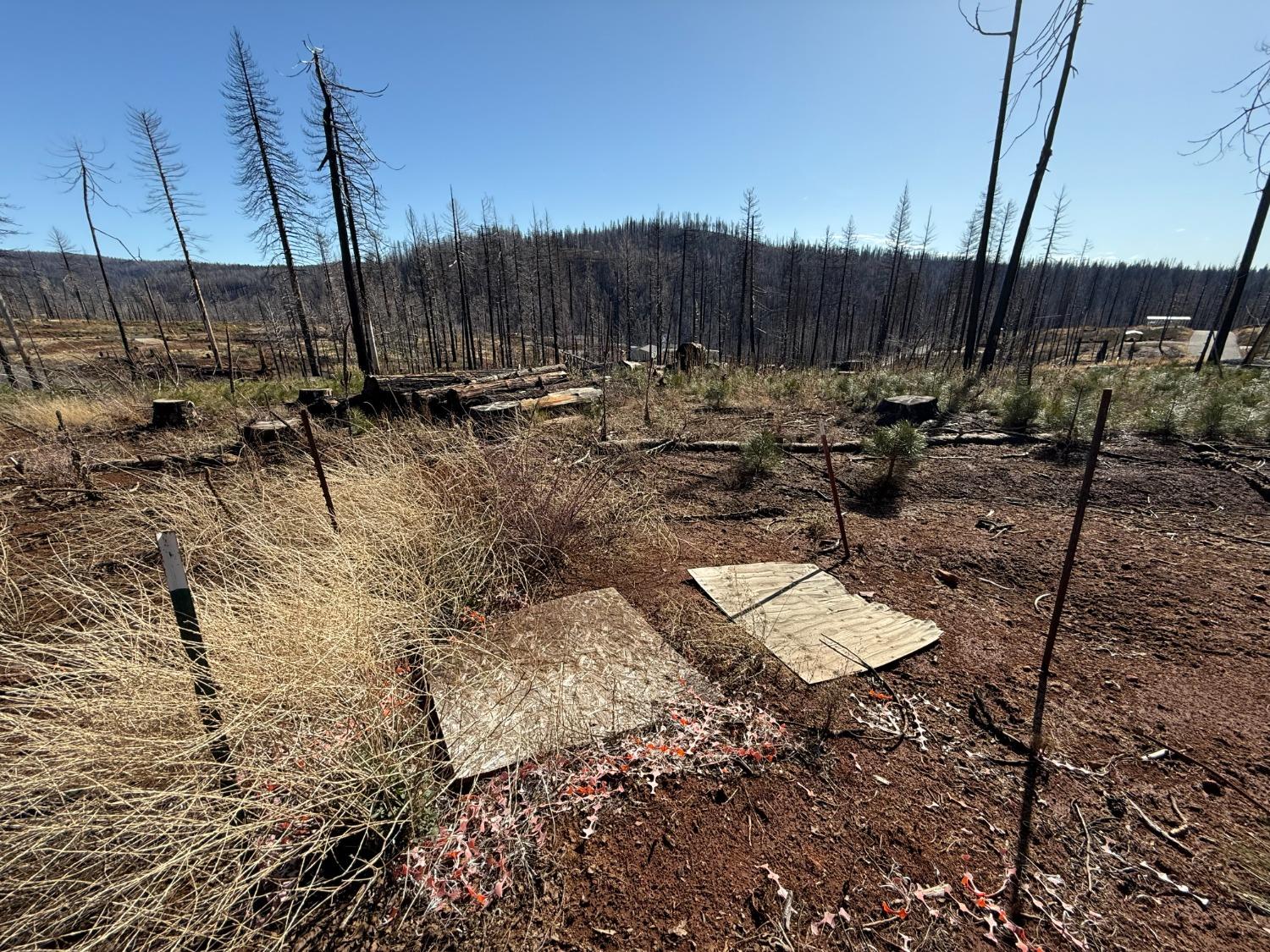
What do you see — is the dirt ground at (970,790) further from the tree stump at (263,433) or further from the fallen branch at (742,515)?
the tree stump at (263,433)

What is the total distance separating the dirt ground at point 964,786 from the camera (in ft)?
4.71

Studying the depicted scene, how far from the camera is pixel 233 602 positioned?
2.49 metres

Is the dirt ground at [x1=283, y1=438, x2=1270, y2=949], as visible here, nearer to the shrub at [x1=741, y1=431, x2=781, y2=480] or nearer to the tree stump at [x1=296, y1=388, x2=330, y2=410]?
the shrub at [x1=741, y1=431, x2=781, y2=480]

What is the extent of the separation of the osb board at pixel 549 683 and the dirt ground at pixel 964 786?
0.85 ft

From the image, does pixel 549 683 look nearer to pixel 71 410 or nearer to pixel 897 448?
pixel 897 448

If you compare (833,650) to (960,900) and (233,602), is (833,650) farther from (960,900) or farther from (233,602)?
(233,602)

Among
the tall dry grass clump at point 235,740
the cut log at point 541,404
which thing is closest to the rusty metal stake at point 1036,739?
the tall dry grass clump at point 235,740

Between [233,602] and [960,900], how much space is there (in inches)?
130

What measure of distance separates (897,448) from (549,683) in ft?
13.9

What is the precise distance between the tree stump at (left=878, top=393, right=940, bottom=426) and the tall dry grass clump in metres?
7.45

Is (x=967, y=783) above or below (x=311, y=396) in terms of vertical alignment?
below

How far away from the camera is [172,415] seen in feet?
25.5

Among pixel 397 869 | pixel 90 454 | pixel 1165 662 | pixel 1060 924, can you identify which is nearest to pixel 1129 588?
pixel 1165 662

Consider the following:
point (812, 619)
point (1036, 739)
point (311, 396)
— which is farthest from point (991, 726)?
point (311, 396)
